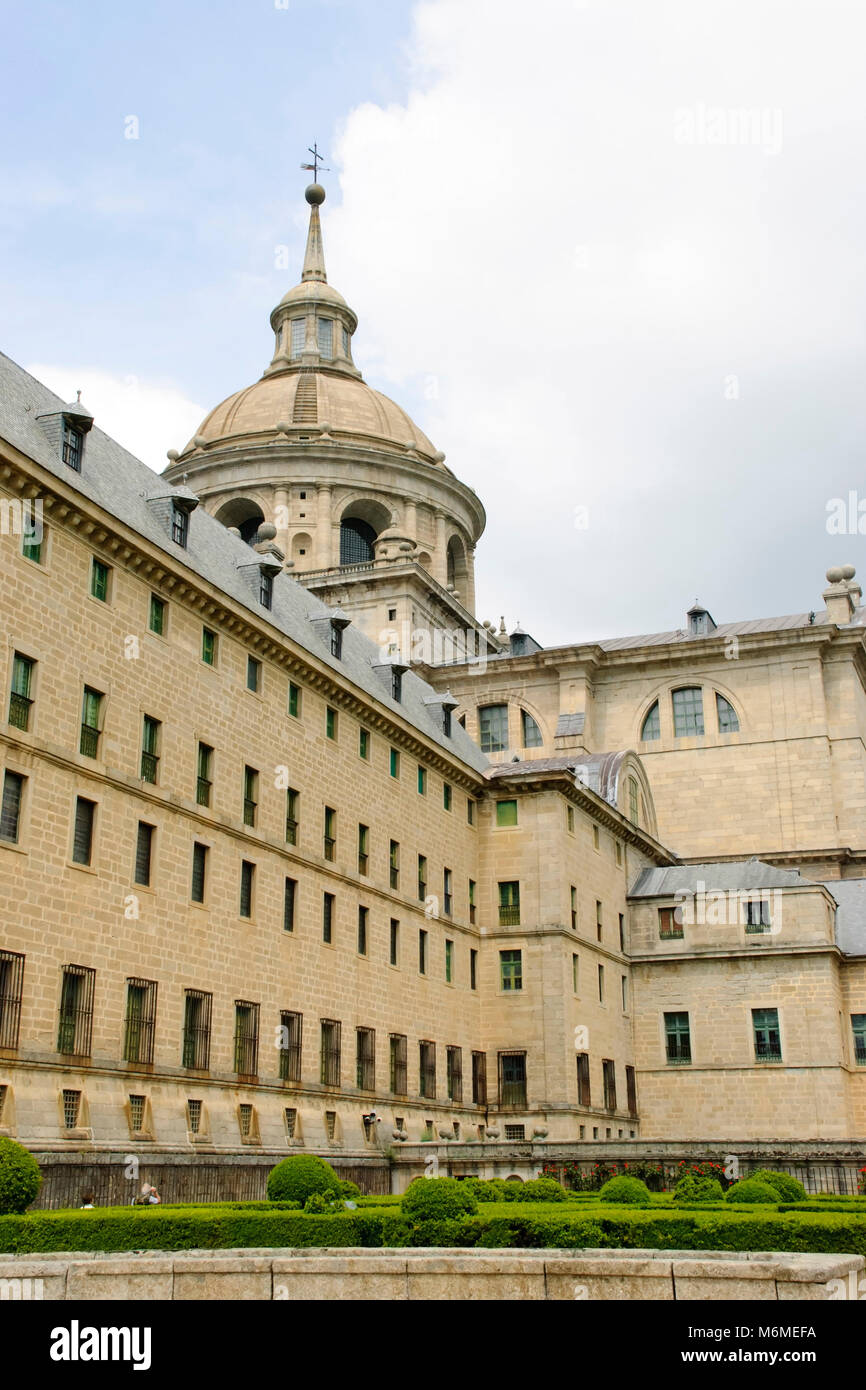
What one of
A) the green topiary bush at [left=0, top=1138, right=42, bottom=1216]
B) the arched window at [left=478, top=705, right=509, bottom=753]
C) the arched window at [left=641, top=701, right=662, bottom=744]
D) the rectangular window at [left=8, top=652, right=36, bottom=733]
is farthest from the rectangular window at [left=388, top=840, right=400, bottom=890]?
the arched window at [left=641, top=701, right=662, bottom=744]

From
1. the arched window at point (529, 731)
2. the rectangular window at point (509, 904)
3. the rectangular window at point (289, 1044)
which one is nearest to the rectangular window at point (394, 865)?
the rectangular window at point (509, 904)

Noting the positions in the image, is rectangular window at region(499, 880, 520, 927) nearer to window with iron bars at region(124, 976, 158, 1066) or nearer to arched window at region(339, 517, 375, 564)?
window with iron bars at region(124, 976, 158, 1066)

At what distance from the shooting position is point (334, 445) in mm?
77562

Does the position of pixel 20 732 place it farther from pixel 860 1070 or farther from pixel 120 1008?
pixel 860 1070

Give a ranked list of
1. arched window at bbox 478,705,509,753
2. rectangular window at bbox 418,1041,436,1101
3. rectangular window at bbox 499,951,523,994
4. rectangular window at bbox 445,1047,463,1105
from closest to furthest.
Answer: rectangular window at bbox 418,1041,436,1101 → rectangular window at bbox 445,1047,463,1105 → rectangular window at bbox 499,951,523,994 → arched window at bbox 478,705,509,753

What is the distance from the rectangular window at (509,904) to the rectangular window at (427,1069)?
6.69 m

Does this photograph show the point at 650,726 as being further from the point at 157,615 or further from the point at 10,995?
the point at 10,995

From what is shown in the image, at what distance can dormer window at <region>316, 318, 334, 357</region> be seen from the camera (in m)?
88.4

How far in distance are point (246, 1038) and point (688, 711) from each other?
38.9 metres

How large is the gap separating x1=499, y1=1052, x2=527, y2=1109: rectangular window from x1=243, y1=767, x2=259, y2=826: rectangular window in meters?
16.0

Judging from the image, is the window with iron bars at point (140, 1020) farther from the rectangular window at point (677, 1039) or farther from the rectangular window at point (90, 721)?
the rectangular window at point (677, 1039)

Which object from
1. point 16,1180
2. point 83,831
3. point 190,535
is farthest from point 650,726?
point 16,1180

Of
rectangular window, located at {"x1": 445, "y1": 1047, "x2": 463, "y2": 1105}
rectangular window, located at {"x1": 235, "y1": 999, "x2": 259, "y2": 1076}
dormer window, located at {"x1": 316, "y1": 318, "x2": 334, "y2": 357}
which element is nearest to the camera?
rectangular window, located at {"x1": 235, "y1": 999, "x2": 259, "y2": 1076}

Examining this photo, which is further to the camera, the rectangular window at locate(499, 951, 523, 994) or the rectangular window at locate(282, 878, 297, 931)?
the rectangular window at locate(499, 951, 523, 994)
